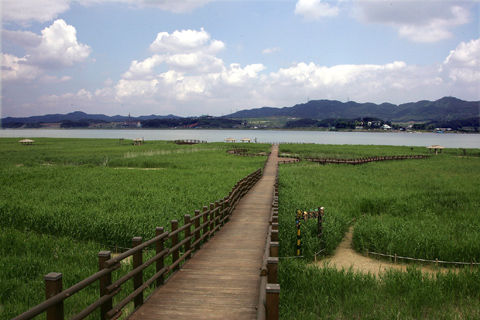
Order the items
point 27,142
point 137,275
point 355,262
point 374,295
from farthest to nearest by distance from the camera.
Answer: point 27,142 → point 355,262 → point 374,295 → point 137,275

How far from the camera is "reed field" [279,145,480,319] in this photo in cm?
669

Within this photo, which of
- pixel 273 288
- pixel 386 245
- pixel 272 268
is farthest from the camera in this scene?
pixel 386 245

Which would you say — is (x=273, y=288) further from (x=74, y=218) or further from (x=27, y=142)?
(x=27, y=142)

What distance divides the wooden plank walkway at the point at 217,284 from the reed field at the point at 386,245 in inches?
34.6

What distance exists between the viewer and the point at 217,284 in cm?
648

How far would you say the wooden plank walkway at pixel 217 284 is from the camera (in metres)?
5.27

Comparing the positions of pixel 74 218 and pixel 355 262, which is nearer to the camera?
pixel 355 262

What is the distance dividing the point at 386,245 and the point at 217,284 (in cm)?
740

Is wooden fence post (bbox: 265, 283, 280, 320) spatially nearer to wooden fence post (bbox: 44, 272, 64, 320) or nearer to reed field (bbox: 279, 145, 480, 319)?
reed field (bbox: 279, 145, 480, 319)

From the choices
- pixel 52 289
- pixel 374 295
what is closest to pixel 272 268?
pixel 52 289

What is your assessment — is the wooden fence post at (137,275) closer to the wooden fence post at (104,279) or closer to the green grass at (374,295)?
the wooden fence post at (104,279)

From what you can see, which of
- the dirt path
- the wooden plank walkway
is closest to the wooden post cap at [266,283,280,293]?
the wooden plank walkway

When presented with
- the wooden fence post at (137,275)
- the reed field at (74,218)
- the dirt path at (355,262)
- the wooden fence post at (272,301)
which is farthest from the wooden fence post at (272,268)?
the dirt path at (355,262)

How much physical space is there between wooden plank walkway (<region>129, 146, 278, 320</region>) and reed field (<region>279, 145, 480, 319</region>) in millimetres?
878
